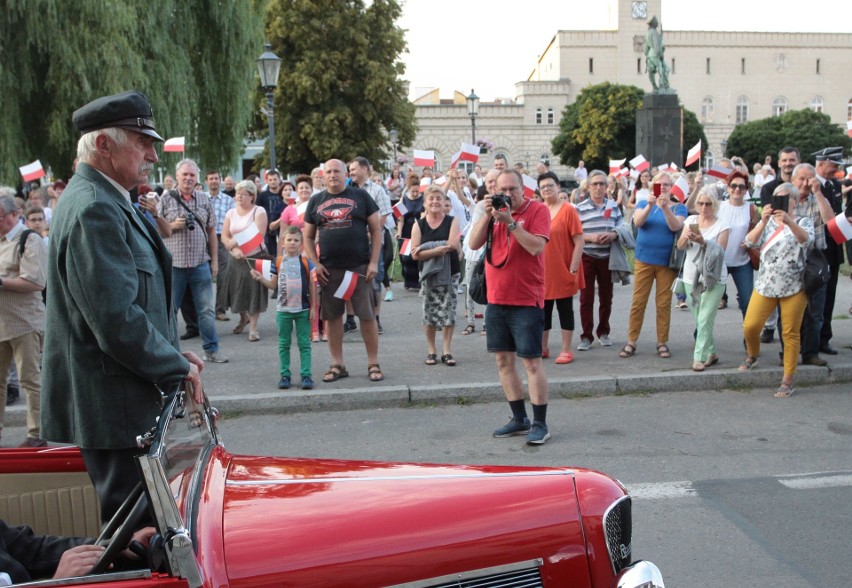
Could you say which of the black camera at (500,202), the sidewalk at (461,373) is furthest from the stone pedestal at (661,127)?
the black camera at (500,202)

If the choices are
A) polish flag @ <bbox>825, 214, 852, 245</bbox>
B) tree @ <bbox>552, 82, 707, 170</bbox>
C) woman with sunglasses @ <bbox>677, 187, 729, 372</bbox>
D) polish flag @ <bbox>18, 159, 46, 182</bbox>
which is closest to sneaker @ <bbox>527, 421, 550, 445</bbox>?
woman with sunglasses @ <bbox>677, 187, 729, 372</bbox>

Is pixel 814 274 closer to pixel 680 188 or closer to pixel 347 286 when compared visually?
pixel 680 188

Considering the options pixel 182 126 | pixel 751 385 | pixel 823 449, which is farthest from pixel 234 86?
pixel 823 449

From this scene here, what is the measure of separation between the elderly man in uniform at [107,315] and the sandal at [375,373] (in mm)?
5061

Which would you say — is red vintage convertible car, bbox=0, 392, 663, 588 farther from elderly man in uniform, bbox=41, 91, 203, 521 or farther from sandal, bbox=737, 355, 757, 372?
sandal, bbox=737, 355, 757, 372

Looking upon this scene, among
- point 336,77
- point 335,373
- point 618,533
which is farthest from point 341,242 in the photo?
point 336,77

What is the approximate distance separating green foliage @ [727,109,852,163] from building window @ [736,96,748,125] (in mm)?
21228

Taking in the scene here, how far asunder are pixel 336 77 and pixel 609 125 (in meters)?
35.6

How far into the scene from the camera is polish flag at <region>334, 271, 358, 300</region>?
802 centimetres

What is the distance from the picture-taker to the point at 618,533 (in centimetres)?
267

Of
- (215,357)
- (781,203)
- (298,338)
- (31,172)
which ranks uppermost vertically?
(31,172)

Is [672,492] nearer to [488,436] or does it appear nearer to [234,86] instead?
[488,436]

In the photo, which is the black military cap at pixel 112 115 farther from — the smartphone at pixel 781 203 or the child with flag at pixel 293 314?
the smartphone at pixel 781 203

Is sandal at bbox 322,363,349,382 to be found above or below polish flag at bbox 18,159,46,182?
below
